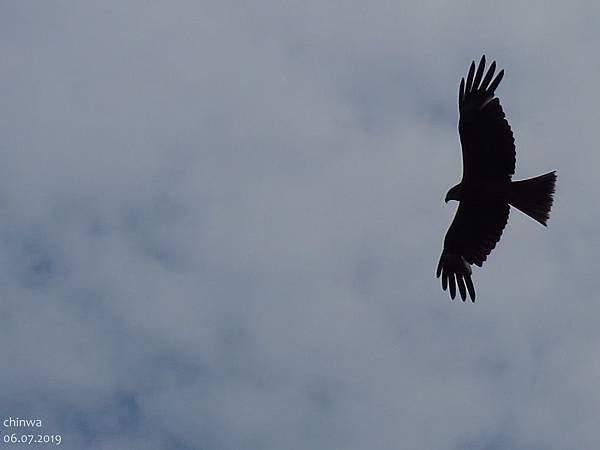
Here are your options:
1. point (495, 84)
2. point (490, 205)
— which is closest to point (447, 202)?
point (490, 205)

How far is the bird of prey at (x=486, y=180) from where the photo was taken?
66.0ft

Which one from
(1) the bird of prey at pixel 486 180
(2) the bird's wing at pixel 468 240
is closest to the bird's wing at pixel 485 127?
(1) the bird of prey at pixel 486 180

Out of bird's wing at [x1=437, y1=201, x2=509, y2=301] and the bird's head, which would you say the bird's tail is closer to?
bird's wing at [x1=437, y1=201, x2=509, y2=301]

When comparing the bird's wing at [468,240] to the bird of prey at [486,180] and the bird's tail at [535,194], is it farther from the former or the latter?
Answer: the bird's tail at [535,194]

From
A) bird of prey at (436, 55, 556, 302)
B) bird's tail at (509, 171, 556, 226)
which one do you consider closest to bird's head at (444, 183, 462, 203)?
bird of prey at (436, 55, 556, 302)

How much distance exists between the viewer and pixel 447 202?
21703mm

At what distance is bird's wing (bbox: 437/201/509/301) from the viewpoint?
21.5m

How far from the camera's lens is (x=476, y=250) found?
71.6ft

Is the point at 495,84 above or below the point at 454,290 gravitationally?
above

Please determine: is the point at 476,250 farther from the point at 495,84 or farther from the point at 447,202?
the point at 495,84

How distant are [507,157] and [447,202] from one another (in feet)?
6.09

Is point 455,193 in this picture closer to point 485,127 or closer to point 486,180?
point 486,180

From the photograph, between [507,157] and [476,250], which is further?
[476,250]

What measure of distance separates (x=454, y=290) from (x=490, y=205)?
1.93 meters
